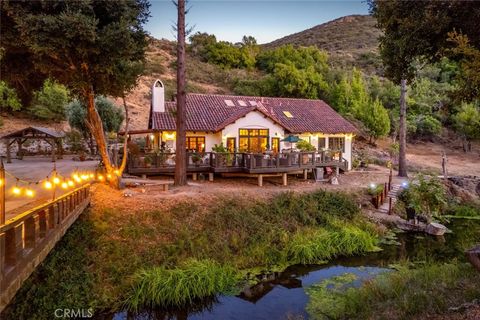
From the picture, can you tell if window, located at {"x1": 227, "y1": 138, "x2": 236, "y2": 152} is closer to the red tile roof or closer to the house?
the house

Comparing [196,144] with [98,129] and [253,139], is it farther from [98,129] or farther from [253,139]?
[98,129]

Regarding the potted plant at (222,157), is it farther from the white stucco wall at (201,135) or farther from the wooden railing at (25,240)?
the wooden railing at (25,240)

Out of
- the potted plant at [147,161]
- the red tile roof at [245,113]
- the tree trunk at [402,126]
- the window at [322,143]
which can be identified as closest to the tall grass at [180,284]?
the potted plant at [147,161]

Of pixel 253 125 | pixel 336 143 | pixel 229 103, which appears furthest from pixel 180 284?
pixel 336 143

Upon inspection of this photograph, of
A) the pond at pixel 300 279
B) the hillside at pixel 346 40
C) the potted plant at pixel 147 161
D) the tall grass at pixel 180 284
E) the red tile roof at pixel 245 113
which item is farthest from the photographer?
the hillside at pixel 346 40

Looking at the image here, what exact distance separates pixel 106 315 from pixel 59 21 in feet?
35.1

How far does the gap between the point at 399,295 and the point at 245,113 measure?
15801mm

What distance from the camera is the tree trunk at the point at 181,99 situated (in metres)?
17.2

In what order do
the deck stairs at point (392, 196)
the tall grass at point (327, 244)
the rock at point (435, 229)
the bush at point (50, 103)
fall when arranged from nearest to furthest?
the tall grass at point (327, 244), the rock at point (435, 229), the deck stairs at point (392, 196), the bush at point (50, 103)

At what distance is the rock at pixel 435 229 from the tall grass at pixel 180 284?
11.0 meters

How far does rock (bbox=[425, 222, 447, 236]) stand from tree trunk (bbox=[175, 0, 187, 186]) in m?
13.0

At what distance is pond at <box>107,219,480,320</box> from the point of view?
986 cm

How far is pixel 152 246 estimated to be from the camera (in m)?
12.2

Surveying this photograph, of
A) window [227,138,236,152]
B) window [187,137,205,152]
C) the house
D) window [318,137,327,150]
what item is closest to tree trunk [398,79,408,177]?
the house
